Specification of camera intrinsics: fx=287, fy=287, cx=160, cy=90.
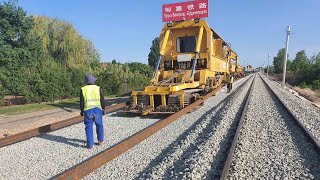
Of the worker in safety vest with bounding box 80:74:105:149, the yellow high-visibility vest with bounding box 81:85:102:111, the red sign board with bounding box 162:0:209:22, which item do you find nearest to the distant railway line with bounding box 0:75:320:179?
the worker in safety vest with bounding box 80:74:105:149

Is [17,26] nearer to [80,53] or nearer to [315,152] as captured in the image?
[80,53]

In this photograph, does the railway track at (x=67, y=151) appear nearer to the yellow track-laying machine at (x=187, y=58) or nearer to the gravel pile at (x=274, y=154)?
the gravel pile at (x=274, y=154)

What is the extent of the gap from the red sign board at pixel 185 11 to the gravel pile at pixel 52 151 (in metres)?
6.96

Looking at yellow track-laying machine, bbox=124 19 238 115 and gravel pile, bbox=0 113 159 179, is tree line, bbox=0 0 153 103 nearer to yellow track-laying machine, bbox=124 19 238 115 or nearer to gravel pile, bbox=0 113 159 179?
yellow track-laying machine, bbox=124 19 238 115

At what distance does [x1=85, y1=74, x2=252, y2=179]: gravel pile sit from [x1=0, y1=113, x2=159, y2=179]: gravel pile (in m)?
0.84

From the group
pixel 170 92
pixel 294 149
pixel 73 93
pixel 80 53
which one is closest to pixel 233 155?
pixel 294 149

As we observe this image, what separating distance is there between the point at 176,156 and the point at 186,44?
9.31 meters

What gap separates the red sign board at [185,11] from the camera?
13.8 m

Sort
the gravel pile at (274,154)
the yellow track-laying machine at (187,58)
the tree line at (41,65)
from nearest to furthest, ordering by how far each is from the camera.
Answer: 1. the gravel pile at (274,154)
2. the yellow track-laying machine at (187,58)
3. the tree line at (41,65)

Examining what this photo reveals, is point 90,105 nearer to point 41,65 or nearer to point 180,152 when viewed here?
point 180,152

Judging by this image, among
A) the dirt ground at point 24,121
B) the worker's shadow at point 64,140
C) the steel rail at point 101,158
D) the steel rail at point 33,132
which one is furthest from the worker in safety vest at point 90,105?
the dirt ground at point 24,121

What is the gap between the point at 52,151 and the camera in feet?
20.9

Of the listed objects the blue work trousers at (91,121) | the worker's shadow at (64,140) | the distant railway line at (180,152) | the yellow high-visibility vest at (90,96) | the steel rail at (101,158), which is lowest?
the worker's shadow at (64,140)

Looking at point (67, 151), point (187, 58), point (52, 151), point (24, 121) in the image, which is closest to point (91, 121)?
point (67, 151)
